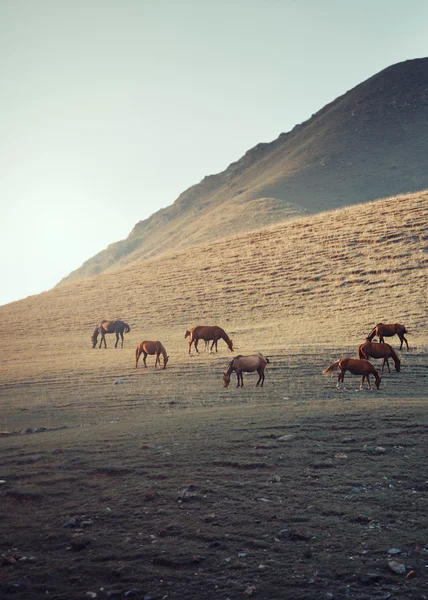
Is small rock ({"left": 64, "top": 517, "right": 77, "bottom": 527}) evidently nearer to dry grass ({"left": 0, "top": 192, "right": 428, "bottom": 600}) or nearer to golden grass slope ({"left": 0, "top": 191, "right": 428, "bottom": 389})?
dry grass ({"left": 0, "top": 192, "right": 428, "bottom": 600})

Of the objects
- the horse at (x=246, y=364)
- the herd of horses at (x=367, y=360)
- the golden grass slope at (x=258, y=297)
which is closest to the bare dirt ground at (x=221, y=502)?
the herd of horses at (x=367, y=360)

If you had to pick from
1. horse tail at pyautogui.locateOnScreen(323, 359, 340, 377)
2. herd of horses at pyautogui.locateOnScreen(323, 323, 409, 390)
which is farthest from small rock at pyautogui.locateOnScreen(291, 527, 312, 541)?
horse tail at pyautogui.locateOnScreen(323, 359, 340, 377)

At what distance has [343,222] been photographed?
5875cm

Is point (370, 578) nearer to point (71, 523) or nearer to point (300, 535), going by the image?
point (300, 535)

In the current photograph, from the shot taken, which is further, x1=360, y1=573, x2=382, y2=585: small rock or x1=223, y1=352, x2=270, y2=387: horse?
x1=223, y1=352, x2=270, y2=387: horse

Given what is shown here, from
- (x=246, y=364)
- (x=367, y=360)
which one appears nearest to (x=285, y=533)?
(x=246, y=364)

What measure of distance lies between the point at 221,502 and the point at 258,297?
37.7 metres

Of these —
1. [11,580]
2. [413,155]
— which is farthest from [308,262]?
[413,155]

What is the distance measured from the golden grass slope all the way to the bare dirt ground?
12.6 metres

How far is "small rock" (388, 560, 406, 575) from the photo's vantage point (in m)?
6.46

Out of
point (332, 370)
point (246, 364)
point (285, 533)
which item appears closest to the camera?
point (285, 533)

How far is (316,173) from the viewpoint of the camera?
418ft

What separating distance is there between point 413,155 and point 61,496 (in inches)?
5219

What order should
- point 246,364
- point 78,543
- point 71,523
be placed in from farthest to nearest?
point 246,364
point 71,523
point 78,543
